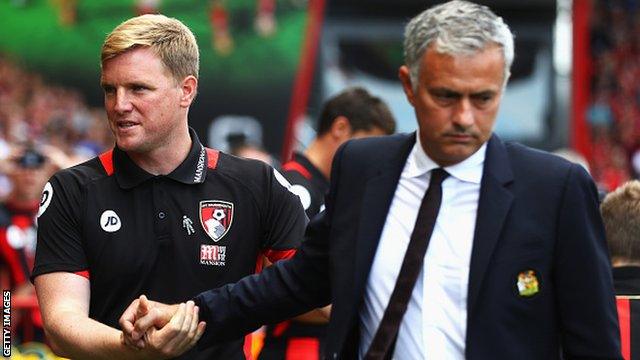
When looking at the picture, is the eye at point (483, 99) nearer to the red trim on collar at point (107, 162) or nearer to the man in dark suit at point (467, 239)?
the man in dark suit at point (467, 239)

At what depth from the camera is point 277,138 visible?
1412cm

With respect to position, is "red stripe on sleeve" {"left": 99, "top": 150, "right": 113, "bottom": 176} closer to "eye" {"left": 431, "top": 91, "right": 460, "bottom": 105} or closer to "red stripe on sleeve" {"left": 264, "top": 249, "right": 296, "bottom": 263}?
"red stripe on sleeve" {"left": 264, "top": 249, "right": 296, "bottom": 263}

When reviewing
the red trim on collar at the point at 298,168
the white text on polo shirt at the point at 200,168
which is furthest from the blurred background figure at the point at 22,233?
the white text on polo shirt at the point at 200,168

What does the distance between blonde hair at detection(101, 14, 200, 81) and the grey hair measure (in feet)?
3.61

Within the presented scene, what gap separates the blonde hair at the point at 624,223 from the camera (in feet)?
16.1

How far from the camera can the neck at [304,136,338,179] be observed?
22.4 ft

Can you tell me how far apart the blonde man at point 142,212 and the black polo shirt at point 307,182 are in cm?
179

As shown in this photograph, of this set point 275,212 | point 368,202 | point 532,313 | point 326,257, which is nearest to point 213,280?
point 275,212

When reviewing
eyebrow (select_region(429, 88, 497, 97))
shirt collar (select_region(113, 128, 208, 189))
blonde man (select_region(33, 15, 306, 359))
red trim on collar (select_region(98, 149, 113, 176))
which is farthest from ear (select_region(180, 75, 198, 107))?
eyebrow (select_region(429, 88, 497, 97))

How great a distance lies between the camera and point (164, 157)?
4410 millimetres

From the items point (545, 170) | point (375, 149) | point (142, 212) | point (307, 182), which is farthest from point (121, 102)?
point (307, 182)

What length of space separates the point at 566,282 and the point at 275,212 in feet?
4.49

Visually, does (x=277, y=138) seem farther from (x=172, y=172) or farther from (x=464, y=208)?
(x=464, y=208)

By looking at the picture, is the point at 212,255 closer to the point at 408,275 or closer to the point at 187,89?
the point at 187,89
